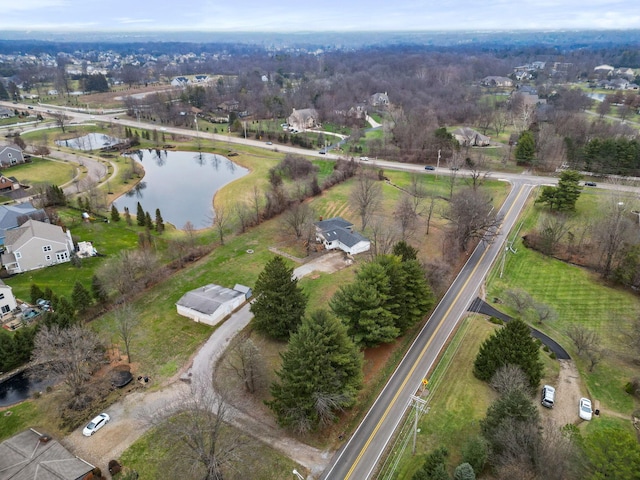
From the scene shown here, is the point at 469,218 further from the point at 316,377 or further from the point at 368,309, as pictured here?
the point at 316,377

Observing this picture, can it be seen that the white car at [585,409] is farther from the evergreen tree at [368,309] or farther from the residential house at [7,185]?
the residential house at [7,185]

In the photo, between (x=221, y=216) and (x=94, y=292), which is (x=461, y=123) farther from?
(x=94, y=292)

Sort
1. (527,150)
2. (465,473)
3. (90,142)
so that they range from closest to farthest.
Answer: (465,473) → (527,150) → (90,142)

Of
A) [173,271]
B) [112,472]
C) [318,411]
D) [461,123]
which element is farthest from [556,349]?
[461,123]

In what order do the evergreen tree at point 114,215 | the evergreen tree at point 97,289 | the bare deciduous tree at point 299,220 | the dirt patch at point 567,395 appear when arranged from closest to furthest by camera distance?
the dirt patch at point 567,395 → the evergreen tree at point 97,289 → the bare deciduous tree at point 299,220 → the evergreen tree at point 114,215

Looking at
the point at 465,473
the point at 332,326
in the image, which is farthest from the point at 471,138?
the point at 465,473

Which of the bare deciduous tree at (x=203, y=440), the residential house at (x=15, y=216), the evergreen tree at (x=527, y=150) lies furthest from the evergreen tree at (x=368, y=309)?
the evergreen tree at (x=527, y=150)
